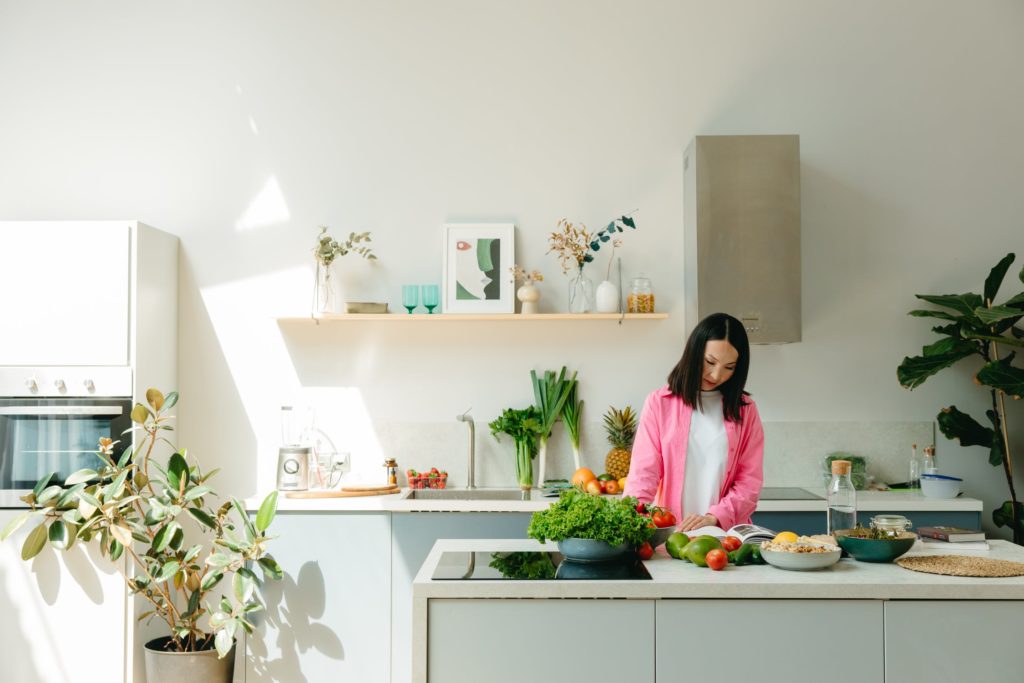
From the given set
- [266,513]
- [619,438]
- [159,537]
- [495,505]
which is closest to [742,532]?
[495,505]

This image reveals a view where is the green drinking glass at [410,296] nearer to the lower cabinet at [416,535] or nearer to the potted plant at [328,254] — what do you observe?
the potted plant at [328,254]

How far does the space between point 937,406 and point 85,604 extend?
3772 millimetres

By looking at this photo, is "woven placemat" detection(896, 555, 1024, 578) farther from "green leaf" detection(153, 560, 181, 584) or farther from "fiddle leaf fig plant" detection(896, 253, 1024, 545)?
"green leaf" detection(153, 560, 181, 584)

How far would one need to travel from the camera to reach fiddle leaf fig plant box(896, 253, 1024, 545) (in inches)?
159

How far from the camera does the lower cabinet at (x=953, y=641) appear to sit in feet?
7.17

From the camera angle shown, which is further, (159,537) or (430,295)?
(430,295)

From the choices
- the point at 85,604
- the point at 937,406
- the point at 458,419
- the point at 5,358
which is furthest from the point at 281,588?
the point at 937,406

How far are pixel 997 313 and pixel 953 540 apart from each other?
5.00 ft

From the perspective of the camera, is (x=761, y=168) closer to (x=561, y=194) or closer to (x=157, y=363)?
(x=561, y=194)

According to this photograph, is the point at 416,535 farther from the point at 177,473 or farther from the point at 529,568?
the point at 529,568

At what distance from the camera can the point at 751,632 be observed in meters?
2.21

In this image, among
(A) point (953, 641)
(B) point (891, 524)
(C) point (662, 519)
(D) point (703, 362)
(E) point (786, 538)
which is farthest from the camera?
(D) point (703, 362)

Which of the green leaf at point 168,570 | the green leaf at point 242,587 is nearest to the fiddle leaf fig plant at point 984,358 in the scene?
the green leaf at point 242,587

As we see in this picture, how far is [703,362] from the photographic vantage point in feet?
10.1
